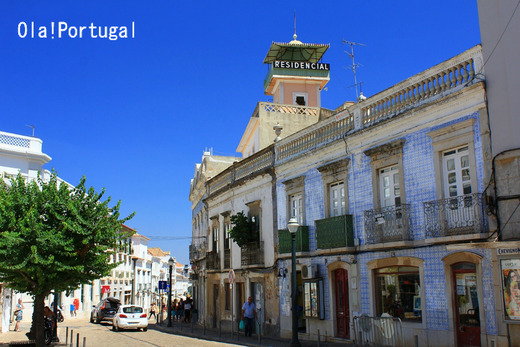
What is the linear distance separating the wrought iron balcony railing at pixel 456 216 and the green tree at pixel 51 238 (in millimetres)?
8518

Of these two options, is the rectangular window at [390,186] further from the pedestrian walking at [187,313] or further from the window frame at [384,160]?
the pedestrian walking at [187,313]

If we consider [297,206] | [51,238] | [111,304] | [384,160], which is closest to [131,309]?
[111,304]

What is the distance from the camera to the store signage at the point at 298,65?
35094 mm

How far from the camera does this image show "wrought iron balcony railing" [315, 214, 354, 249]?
1644 cm

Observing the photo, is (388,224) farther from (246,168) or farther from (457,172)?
(246,168)

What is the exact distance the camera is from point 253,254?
22344 mm

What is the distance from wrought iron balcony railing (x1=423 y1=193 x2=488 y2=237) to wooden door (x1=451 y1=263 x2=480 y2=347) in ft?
3.11

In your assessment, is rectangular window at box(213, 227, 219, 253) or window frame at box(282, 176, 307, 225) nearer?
window frame at box(282, 176, 307, 225)

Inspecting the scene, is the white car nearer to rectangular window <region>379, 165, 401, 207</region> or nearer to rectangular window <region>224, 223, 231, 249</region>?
rectangular window <region>224, 223, 231, 249</region>

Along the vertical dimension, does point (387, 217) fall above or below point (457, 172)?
below

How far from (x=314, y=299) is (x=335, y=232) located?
266cm

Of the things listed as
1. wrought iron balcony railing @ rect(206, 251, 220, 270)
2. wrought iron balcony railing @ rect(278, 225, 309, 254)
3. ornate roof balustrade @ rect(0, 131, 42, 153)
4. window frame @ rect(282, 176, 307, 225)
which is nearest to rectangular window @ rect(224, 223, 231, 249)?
wrought iron balcony railing @ rect(206, 251, 220, 270)

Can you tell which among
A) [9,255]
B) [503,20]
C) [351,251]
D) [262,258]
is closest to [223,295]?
[262,258]

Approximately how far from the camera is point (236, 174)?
2550 cm
